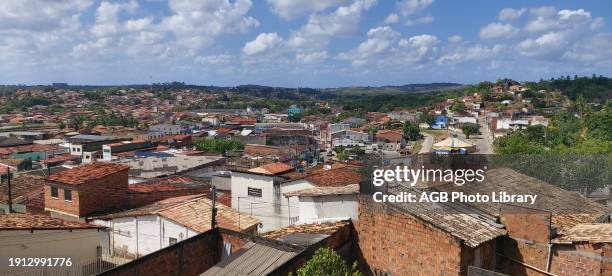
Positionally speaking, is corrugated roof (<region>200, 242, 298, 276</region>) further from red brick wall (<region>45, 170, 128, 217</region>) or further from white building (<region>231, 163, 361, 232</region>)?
red brick wall (<region>45, 170, 128, 217</region>)

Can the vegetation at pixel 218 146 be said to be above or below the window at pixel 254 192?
below

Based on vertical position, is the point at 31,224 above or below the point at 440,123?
above

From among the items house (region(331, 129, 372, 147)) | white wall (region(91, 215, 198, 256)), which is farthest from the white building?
house (region(331, 129, 372, 147))

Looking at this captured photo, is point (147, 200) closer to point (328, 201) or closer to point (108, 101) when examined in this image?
point (328, 201)

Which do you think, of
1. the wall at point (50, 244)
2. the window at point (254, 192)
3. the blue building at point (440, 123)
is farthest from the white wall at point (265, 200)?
the blue building at point (440, 123)

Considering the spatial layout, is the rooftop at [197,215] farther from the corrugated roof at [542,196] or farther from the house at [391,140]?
the house at [391,140]

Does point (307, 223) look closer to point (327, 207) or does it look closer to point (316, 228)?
point (327, 207)

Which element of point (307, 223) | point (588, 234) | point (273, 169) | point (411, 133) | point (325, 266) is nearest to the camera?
point (325, 266)

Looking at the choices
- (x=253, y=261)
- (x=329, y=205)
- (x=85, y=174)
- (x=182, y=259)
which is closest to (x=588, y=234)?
(x=329, y=205)
